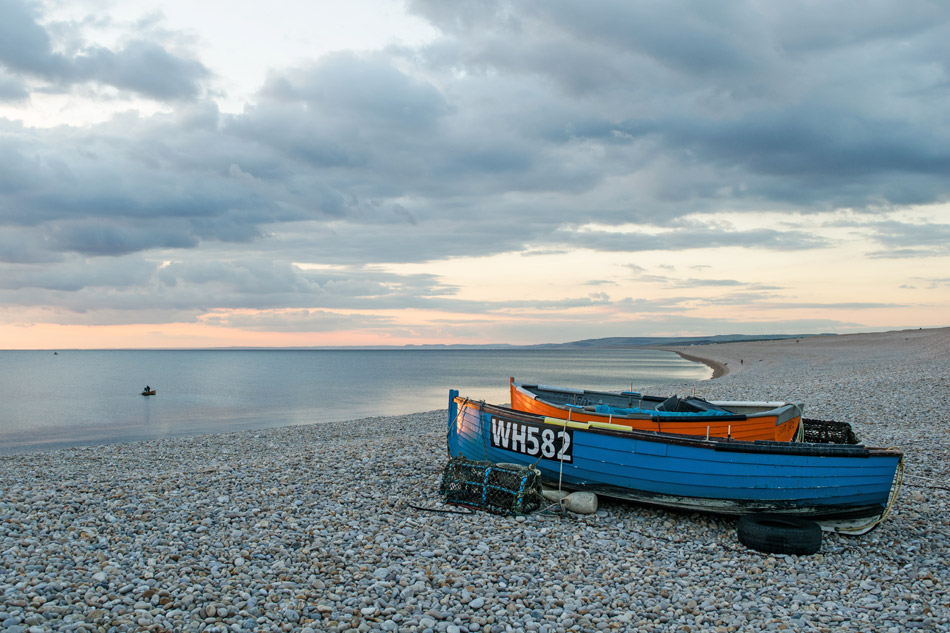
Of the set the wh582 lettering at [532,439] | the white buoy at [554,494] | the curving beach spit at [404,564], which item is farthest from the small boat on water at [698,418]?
the curving beach spit at [404,564]

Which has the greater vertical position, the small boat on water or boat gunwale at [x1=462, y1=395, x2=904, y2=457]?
boat gunwale at [x1=462, y1=395, x2=904, y2=457]

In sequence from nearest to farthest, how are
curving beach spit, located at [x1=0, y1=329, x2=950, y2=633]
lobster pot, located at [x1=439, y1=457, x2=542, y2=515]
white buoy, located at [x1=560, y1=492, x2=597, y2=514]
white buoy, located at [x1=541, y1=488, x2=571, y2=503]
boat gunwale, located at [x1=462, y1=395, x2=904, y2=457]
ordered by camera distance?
curving beach spit, located at [x1=0, y1=329, x2=950, y2=633]
boat gunwale, located at [x1=462, y1=395, x2=904, y2=457]
lobster pot, located at [x1=439, y1=457, x2=542, y2=515]
white buoy, located at [x1=560, y1=492, x2=597, y2=514]
white buoy, located at [x1=541, y1=488, x2=571, y2=503]

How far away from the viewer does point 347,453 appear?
14.9 meters

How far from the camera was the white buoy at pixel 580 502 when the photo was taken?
10.3 m

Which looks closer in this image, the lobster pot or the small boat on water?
the lobster pot

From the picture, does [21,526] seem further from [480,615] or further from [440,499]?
[480,615]

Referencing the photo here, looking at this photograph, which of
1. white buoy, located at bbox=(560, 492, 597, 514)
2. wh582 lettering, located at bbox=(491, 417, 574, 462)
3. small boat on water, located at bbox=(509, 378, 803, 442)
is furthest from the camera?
small boat on water, located at bbox=(509, 378, 803, 442)

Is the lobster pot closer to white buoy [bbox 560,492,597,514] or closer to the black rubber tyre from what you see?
white buoy [bbox 560,492,597,514]

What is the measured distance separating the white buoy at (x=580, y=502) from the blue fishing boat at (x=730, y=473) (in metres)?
0.24

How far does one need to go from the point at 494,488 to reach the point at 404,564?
2658 mm

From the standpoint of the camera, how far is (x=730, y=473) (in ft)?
31.6

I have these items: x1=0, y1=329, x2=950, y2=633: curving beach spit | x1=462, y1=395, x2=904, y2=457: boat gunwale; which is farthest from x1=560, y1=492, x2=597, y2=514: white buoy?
x1=462, y1=395, x2=904, y2=457: boat gunwale

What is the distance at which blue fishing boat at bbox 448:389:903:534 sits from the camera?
369 inches

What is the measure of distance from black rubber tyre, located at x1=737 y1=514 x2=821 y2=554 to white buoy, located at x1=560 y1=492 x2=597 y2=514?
228 cm
